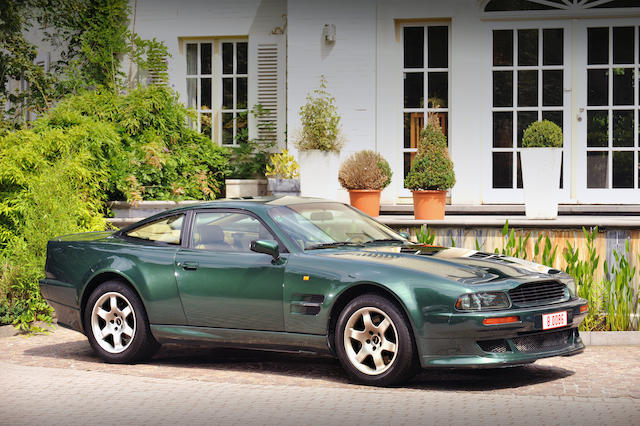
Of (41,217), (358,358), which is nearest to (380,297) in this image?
(358,358)

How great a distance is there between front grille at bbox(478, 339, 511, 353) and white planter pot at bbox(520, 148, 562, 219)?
5779 mm

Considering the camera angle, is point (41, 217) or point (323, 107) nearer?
A: point (41, 217)

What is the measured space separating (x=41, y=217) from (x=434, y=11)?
24.3 ft

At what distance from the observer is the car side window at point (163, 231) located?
25.7ft

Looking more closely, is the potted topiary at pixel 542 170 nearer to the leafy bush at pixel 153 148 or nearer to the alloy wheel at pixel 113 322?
the leafy bush at pixel 153 148

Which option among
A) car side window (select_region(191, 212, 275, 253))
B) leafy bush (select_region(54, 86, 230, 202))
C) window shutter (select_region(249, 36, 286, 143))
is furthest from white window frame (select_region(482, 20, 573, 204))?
car side window (select_region(191, 212, 275, 253))

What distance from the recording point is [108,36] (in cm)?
1617

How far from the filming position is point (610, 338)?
28.5 feet

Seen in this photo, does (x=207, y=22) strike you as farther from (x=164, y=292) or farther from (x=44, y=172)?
(x=164, y=292)

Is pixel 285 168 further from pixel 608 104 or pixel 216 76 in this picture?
pixel 608 104

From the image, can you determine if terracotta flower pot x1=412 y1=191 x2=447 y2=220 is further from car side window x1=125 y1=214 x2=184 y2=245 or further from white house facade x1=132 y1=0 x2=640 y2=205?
car side window x1=125 y1=214 x2=184 y2=245

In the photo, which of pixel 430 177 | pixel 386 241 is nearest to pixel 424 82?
pixel 430 177

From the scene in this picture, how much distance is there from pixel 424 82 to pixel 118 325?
27.5ft

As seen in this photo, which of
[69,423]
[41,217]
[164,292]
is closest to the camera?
[69,423]
